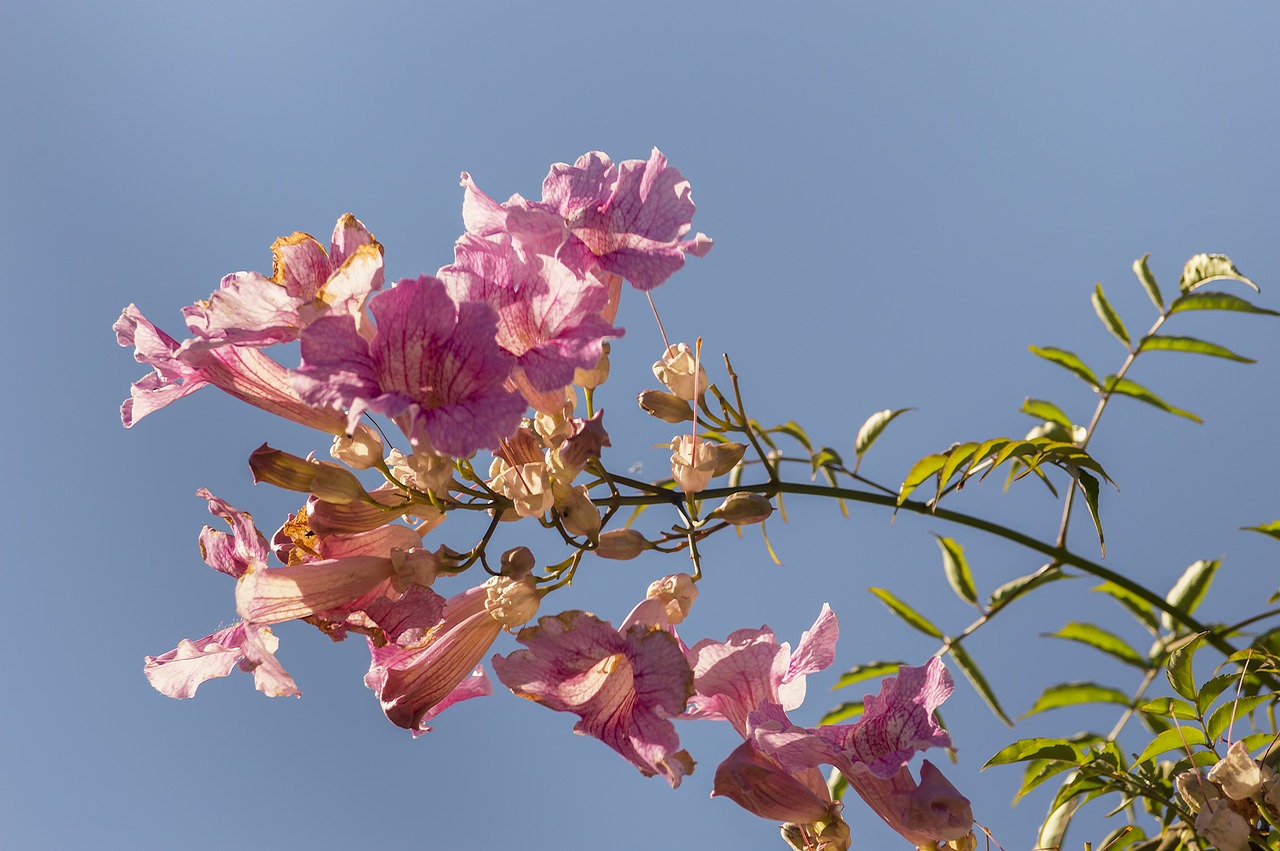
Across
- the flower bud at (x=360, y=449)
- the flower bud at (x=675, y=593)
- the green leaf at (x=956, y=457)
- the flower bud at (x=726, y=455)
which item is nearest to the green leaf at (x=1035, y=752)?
the green leaf at (x=956, y=457)

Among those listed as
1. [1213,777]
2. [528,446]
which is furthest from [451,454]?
[1213,777]

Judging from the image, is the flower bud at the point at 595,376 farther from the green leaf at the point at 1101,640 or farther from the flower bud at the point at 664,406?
the green leaf at the point at 1101,640

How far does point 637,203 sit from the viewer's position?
1.82 metres

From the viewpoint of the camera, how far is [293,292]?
172 centimetres

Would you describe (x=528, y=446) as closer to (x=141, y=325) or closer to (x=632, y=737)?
(x=632, y=737)

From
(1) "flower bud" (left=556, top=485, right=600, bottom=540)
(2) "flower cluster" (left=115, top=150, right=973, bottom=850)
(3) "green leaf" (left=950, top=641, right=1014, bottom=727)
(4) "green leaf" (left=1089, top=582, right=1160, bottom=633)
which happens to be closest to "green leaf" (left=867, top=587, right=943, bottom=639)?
(3) "green leaf" (left=950, top=641, right=1014, bottom=727)

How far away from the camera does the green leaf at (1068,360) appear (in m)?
2.78

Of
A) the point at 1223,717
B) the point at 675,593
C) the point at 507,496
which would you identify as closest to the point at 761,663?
the point at 675,593

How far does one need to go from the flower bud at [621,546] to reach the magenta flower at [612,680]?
169 mm

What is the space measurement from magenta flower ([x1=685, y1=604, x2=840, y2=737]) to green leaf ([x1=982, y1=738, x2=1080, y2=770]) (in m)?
0.43

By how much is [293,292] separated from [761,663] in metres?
1.09

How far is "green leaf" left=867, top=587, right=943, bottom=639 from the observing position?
8.80 feet

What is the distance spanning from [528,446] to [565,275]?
361mm

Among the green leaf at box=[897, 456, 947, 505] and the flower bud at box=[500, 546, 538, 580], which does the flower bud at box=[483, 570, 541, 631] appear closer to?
the flower bud at box=[500, 546, 538, 580]
